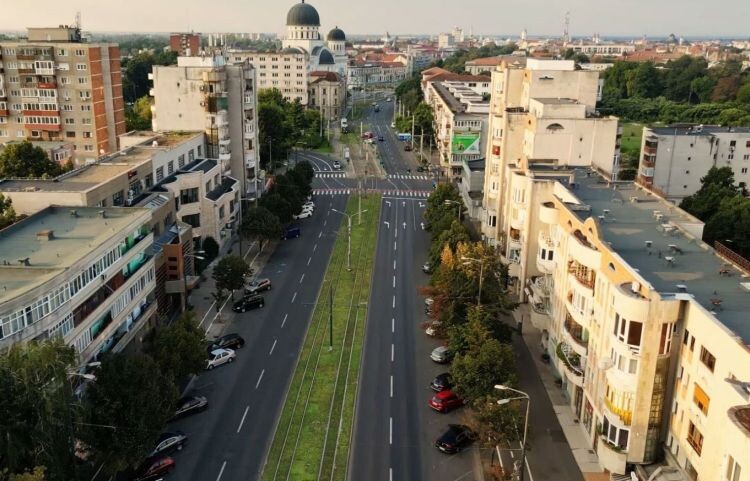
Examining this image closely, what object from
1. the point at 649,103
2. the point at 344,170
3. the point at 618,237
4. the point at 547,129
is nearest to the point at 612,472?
the point at 618,237

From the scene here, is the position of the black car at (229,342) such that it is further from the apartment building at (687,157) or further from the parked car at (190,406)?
the apartment building at (687,157)

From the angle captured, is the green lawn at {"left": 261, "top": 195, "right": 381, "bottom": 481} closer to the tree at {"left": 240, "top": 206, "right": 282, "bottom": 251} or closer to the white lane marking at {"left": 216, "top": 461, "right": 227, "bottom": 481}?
the white lane marking at {"left": 216, "top": 461, "right": 227, "bottom": 481}

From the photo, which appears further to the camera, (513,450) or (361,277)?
(361,277)

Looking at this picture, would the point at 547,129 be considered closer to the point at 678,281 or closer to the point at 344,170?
the point at 678,281

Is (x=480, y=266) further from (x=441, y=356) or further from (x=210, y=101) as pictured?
(x=210, y=101)

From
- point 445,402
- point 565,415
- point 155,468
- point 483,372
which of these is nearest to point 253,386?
point 155,468

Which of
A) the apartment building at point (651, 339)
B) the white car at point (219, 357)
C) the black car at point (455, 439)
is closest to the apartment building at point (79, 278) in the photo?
the white car at point (219, 357)
